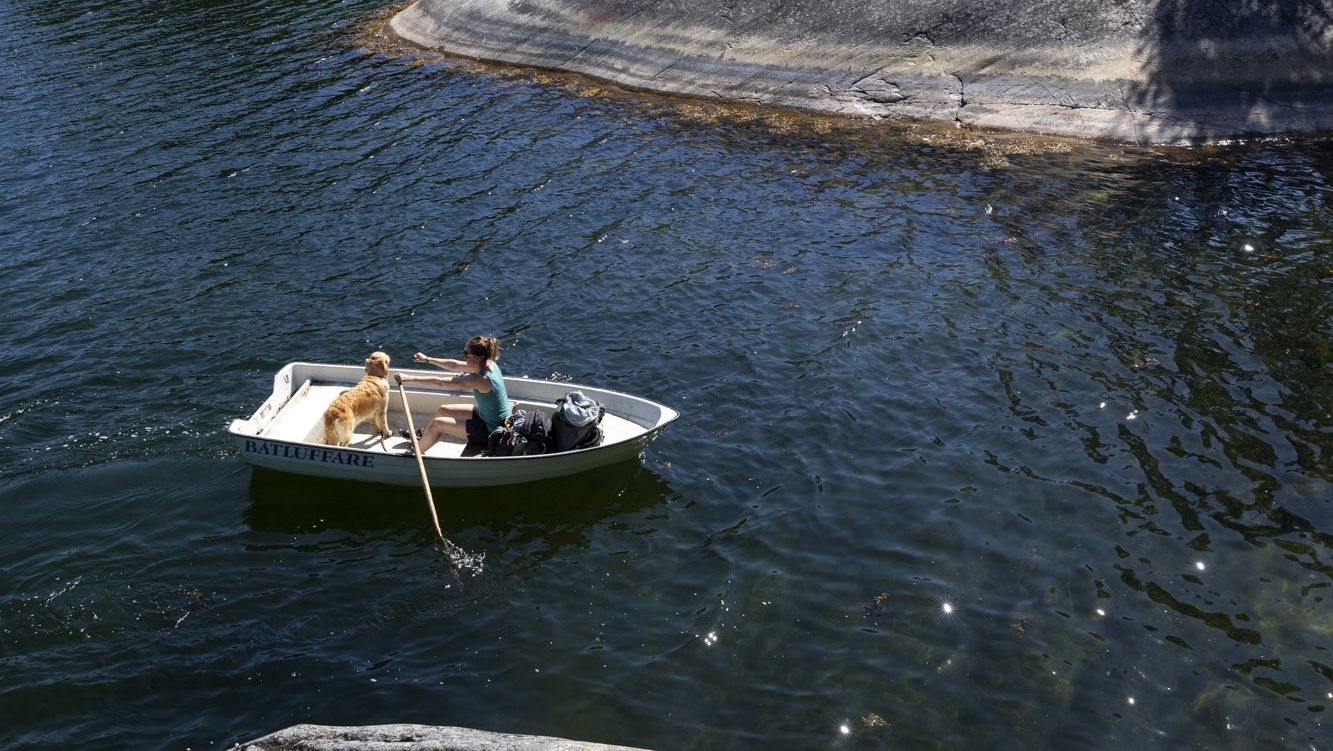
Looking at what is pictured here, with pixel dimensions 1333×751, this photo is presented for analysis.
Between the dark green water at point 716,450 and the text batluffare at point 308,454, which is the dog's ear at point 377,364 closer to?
the text batluffare at point 308,454

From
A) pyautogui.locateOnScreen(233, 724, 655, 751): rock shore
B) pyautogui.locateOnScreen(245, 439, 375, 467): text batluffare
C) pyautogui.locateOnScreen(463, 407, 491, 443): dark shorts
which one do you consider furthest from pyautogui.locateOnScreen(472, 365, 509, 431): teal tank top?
pyautogui.locateOnScreen(233, 724, 655, 751): rock shore

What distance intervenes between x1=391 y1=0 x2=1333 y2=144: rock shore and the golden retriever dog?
18.6m

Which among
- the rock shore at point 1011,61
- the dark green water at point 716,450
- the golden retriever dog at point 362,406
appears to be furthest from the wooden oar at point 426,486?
the rock shore at point 1011,61

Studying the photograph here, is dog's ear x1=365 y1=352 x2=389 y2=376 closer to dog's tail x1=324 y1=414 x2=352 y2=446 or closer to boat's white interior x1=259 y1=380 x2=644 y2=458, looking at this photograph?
boat's white interior x1=259 y1=380 x2=644 y2=458

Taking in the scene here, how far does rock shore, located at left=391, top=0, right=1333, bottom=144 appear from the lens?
2806cm

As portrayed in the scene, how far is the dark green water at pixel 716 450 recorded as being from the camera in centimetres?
1254

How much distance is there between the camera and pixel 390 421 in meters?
18.2

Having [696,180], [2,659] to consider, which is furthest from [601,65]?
[2,659]

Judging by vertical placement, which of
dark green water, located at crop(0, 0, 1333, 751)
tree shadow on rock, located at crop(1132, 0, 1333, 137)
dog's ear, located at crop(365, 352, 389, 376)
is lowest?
dark green water, located at crop(0, 0, 1333, 751)

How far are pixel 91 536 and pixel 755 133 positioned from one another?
20.9m

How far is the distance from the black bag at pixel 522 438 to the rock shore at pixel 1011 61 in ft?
60.4

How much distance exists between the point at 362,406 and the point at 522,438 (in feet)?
8.96

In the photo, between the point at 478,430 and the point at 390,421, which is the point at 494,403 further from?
the point at 390,421

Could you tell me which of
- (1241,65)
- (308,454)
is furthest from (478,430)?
(1241,65)
